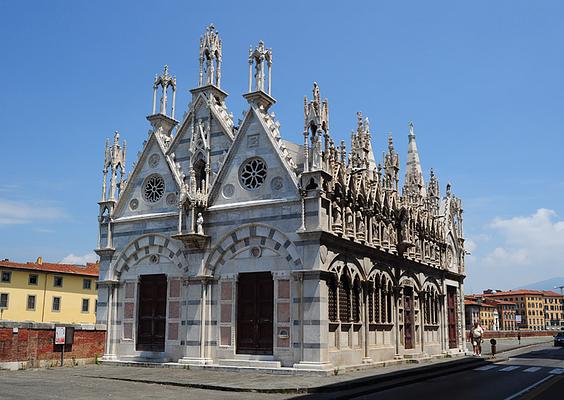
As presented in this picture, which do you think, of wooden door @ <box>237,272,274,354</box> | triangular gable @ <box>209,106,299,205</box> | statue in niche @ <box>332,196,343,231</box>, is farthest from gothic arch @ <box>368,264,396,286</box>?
triangular gable @ <box>209,106,299,205</box>

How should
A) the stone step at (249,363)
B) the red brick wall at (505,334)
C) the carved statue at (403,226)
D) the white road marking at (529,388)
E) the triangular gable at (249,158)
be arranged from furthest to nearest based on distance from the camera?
the red brick wall at (505,334) < the carved statue at (403,226) < the triangular gable at (249,158) < the stone step at (249,363) < the white road marking at (529,388)

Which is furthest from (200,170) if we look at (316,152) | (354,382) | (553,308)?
(553,308)

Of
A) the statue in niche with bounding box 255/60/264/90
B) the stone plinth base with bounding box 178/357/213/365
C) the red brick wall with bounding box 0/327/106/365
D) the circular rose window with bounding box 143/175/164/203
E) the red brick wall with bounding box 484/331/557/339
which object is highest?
the statue in niche with bounding box 255/60/264/90

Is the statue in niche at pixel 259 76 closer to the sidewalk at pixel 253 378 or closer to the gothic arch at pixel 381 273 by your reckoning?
the gothic arch at pixel 381 273

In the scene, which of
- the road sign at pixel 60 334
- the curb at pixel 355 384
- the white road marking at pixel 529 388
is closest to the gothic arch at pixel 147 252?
the road sign at pixel 60 334

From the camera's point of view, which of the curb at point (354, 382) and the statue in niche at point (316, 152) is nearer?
the curb at point (354, 382)

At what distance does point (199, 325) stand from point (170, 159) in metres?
8.64

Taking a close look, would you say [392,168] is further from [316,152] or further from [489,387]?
[489,387]

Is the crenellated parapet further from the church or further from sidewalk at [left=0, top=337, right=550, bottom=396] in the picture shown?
sidewalk at [left=0, top=337, right=550, bottom=396]

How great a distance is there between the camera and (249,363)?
24953mm

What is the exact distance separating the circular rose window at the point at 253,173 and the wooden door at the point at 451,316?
19784 millimetres

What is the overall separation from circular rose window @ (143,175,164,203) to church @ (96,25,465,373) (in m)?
0.08

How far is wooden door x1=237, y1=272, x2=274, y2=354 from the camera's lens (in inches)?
986

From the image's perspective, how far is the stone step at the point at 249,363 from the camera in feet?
79.6
